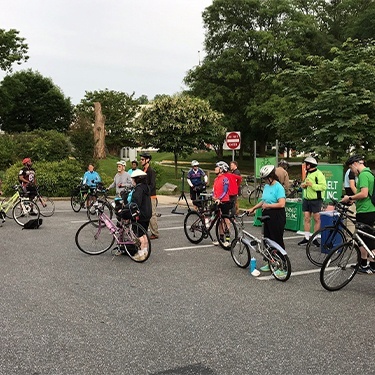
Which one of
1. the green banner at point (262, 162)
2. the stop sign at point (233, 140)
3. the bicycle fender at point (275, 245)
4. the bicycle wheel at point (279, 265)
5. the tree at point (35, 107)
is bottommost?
the bicycle wheel at point (279, 265)

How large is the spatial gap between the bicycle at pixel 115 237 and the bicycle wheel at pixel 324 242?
2.86 metres

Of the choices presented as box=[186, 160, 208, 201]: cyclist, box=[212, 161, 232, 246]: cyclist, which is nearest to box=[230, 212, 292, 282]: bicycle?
box=[212, 161, 232, 246]: cyclist

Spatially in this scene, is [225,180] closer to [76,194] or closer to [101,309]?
[101,309]

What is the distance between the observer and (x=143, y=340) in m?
4.60

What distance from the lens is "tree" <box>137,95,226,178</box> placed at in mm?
27547

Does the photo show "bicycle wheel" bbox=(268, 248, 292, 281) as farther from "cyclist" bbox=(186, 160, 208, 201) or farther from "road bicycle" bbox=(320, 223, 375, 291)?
"cyclist" bbox=(186, 160, 208, 201)

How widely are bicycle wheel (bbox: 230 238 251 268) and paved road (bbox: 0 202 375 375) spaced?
0.56ft

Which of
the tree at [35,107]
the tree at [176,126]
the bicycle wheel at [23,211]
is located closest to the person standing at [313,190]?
the bicycle wheel at [23,211]

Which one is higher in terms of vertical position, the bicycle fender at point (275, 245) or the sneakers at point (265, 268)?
the bicycle fender at point (275, 245)

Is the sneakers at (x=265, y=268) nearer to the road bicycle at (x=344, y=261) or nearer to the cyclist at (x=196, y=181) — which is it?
the road bicycle at (x=344, y=261)

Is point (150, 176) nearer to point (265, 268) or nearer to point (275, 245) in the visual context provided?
point (265, 268)

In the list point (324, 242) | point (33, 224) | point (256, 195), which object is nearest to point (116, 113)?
point (256, 195)

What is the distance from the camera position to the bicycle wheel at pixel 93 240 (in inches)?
345

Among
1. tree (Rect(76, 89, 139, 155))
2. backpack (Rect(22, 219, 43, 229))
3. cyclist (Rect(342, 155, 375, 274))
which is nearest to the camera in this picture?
cyclist (Rect(342, 155, 375, 274))
